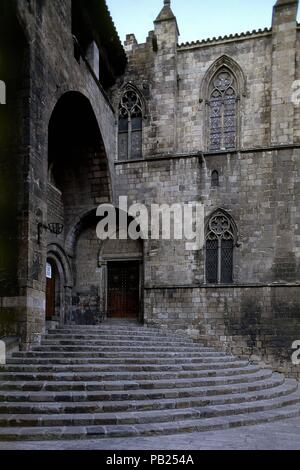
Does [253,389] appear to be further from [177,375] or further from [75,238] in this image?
[75,238]

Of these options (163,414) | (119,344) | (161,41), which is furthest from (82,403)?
(161,41)

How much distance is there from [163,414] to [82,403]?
3.92 ft

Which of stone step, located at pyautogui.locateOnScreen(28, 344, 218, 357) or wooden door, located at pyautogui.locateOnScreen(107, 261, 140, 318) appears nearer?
stone step, located at pyautogui.locateOnScreen(28, 344, 218, 357)

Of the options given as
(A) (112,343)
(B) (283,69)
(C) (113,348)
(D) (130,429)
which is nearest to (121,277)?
(A) (112,343)

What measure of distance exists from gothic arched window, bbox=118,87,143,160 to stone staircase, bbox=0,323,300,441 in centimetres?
720

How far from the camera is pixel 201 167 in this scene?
1445 cm

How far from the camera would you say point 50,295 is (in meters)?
13.7

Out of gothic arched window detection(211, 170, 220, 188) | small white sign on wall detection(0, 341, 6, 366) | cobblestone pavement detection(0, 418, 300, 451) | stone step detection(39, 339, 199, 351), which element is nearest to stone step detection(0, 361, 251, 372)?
small white sign on wall detection(0, 341, 6, 366)

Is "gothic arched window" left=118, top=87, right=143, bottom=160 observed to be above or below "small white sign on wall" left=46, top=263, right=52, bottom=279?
above

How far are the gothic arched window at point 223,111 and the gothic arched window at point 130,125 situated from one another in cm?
238

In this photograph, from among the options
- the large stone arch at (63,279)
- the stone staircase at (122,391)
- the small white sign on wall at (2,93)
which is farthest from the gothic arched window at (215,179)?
the small white sign on wall at (2,93)

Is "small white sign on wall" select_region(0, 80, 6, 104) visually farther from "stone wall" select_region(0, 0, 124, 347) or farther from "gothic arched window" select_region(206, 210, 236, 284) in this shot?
→ "gothic arched window" select_region(206, 210, 236, 284)

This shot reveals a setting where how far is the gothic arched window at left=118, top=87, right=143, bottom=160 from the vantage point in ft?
50.4

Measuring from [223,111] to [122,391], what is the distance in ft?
34.1
